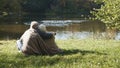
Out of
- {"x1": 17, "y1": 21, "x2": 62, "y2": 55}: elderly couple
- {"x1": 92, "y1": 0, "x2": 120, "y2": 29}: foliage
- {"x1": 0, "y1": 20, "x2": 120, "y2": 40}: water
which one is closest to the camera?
{"x1": 17, "y1": 21, "x2": 62, "y2": 55}: elderly couple

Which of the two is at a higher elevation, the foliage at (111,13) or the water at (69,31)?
the foliage at (111,13)

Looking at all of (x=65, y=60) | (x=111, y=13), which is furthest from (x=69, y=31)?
(x=65, y=60)

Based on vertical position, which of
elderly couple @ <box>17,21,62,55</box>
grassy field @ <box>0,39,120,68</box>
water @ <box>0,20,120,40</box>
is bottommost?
water @ <box>0,20,120,40</box>

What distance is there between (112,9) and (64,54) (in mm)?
7727

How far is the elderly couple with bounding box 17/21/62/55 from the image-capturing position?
44.2ft

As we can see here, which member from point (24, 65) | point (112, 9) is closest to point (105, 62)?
point (24, 65)

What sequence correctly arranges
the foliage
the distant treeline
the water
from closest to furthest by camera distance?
the foliage → the water → the distant treeline

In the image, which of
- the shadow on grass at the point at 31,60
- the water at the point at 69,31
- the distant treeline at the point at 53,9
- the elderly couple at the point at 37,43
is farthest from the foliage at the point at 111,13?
the distant treeline at the point at 53,9

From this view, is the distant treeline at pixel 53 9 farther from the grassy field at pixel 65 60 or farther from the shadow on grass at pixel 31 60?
the shadow on grass at pixel 31 60

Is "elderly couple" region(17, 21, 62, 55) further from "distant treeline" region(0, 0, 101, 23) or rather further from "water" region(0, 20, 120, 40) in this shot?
"distant treeline" region(0, 0, 101, 23)

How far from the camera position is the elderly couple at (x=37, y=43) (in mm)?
13470

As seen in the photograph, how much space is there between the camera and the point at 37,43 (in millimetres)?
13609

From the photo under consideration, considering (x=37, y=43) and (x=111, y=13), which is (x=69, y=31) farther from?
(x=37, y=43)

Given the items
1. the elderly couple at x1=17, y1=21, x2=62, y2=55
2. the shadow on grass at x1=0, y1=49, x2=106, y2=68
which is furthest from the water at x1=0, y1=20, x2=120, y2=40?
the shadow on grass at x1=0, y1=49, x2=106, y2=68
